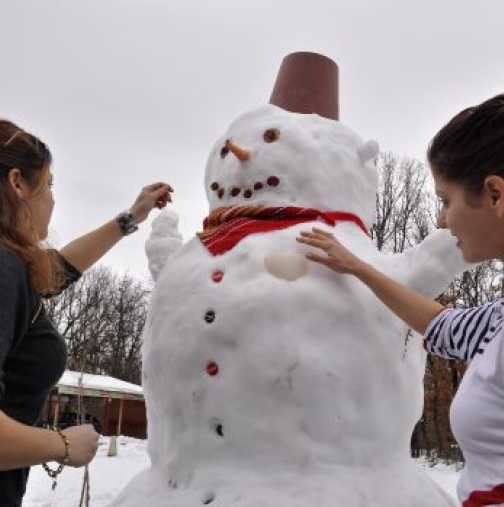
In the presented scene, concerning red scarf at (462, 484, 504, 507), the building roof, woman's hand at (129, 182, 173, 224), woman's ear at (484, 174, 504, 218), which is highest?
woman's hand at (129, 182, 173, 224)

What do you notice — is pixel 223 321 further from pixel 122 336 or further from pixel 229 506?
pixel 122 336

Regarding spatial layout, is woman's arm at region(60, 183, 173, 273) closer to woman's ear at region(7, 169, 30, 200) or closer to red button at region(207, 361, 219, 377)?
red button at region(207, 361, 219, 377)

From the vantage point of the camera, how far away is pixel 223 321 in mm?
2432

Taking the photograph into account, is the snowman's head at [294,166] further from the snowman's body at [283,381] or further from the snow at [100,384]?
the snow at [100,384]

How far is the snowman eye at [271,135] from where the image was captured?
2.95 m

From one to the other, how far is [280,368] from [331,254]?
47cm

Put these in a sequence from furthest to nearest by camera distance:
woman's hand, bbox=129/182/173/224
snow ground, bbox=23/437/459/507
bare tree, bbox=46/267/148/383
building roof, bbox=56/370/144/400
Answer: bare tree, bbox=46/267/148/383, building roof, bbox=56/370/144/400, snow ground, bbox=23/437/459/507, woman's hand, bbox=129/182/173/224

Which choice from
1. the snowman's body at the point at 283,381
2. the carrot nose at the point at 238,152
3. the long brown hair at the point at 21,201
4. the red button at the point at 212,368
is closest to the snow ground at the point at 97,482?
the snowman's body at the point at 283,381

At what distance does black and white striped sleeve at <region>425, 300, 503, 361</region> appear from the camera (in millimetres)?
1430

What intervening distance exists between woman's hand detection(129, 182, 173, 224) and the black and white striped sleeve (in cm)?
178

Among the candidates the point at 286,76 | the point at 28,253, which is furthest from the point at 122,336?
the point at 28,253

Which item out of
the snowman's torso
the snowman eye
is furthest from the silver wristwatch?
the snowman eye

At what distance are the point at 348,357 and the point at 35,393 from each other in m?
1.23

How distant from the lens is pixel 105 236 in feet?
9.26
